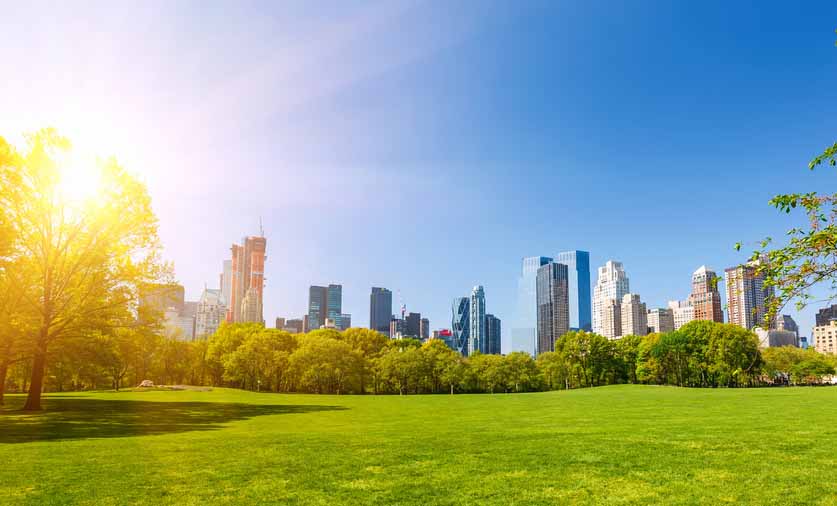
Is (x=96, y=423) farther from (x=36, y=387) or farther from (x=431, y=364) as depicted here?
(x=431, y=364)

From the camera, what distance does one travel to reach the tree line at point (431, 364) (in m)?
95.9

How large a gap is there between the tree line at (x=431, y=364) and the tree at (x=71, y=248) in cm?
5373

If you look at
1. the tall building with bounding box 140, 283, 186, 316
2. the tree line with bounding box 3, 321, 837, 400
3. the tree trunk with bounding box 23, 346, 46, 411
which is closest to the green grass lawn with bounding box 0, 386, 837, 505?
the tree trunk with bounding box 23, 346, 46, 411

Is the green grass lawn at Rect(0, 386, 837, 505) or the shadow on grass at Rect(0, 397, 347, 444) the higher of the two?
the green grass lawn at Rect(0, 386, 837, 505)

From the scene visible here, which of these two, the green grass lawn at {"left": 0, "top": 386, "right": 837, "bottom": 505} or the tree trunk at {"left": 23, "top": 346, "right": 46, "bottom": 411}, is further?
the tree trunk at {"left": 23, "top": 346, "right": 46, "bottom": 411}

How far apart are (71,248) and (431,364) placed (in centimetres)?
8197

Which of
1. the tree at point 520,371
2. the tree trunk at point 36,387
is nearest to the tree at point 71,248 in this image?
the tree trunk at point 36,387

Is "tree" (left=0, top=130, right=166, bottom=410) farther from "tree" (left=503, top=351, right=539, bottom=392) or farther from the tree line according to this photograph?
"tree" (left=503, top=351, right=539, bottom=392)

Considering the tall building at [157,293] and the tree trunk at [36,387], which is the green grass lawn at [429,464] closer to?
the tree trunk at [36,387]

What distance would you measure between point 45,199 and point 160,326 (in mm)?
10879

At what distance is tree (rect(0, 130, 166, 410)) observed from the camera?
33781mm

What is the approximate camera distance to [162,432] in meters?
23.3

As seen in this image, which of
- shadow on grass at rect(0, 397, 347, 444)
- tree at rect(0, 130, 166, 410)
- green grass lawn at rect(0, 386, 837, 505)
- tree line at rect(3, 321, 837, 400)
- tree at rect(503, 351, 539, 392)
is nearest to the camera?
green grass lawn at rect(0, 386, 837, 505)

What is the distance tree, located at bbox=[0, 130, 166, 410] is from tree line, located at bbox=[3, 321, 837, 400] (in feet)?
176
